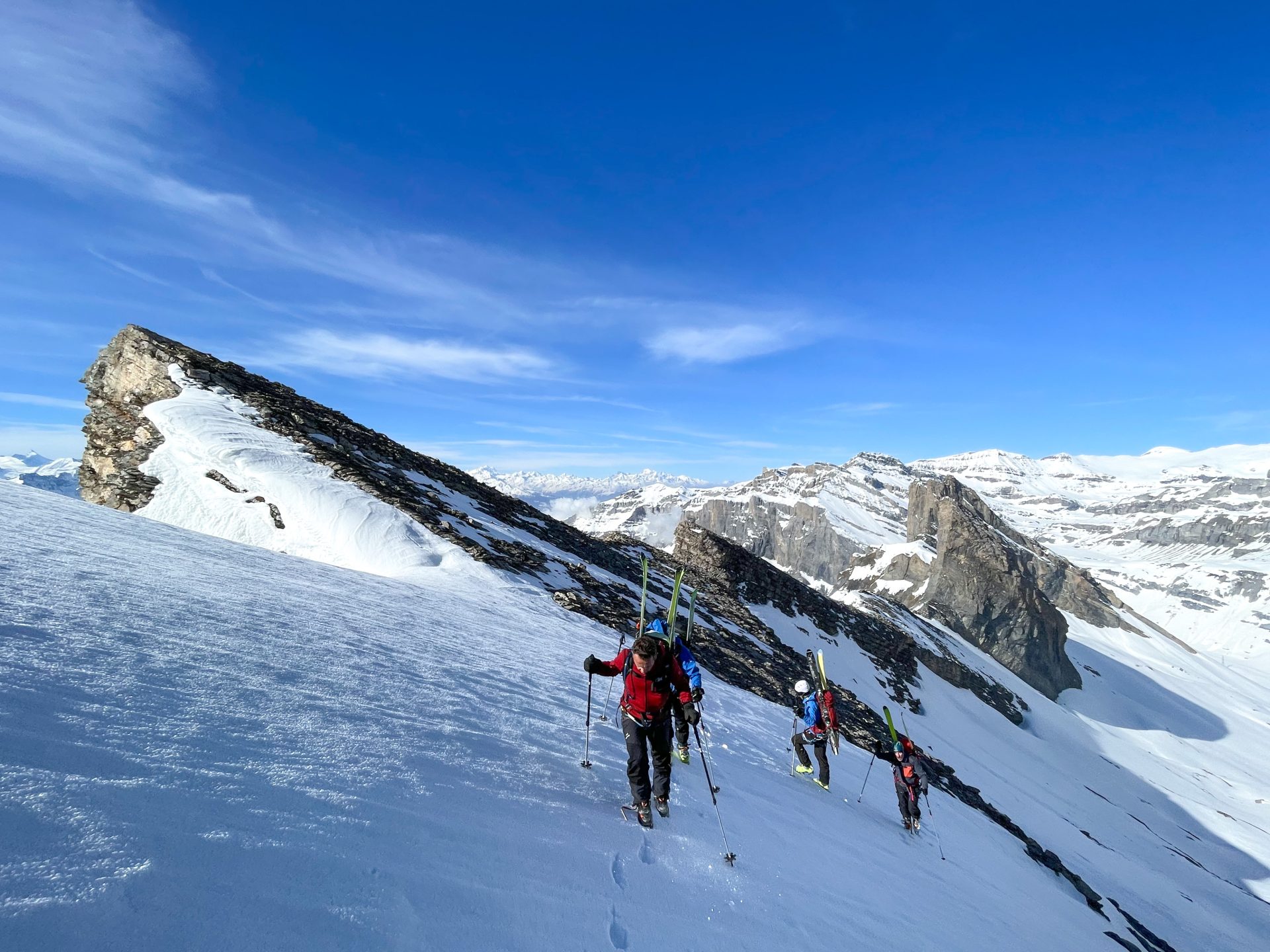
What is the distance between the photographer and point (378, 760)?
5949mm

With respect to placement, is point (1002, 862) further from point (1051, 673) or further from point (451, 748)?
point (1051, 673)

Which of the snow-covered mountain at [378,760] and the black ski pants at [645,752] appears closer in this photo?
the snow-covered mountain at [378,760]

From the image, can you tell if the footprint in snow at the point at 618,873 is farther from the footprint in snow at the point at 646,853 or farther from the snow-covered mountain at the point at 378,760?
the footprint in snow at the point at 646,853

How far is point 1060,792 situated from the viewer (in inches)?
1303

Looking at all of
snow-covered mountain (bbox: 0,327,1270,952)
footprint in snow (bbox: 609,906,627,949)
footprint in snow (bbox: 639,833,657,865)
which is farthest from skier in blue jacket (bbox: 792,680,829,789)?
footprint in snow (bbox: 609,906,627,949)

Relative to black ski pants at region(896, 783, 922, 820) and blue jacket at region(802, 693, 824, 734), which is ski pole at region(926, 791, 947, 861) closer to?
black ski pants at region(896, 783, 922, 820)

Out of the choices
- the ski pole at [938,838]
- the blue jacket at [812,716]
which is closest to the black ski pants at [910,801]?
the ski pole at [938,838]

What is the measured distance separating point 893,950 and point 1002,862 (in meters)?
10.6

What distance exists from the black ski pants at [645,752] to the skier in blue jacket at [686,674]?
0.21 m

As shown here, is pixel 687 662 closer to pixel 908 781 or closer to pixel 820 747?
pixel 820 747

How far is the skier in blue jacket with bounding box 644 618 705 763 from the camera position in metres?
7.15

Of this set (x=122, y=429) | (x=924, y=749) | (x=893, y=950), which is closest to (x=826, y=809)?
(x=893, y=950)

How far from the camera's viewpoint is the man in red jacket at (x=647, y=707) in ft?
22.5

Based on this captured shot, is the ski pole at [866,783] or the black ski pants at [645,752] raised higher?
the black ski pants at [645,752]
